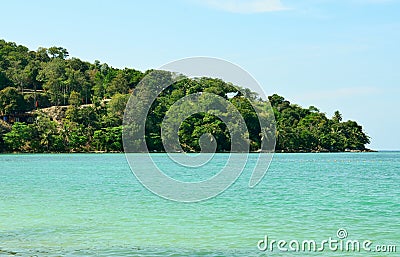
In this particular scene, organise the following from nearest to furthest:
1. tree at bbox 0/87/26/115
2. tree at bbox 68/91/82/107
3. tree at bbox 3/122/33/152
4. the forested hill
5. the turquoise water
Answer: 1. the turquoise water
2. tree at bbox 3/122/33/152
3. the forested hill
4. tree at bbox 0/87/26/115
5. tree at bbox 68/91/82/107

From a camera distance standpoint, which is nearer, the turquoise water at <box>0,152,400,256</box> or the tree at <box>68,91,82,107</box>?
the turquoise water at <box>0,152,400,256</box>

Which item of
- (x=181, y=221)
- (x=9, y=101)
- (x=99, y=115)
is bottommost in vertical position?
(x=181, y=221)

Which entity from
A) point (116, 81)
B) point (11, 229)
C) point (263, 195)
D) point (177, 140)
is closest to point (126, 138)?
point (177, 140)

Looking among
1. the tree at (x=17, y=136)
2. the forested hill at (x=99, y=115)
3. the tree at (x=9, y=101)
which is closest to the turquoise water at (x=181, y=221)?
the tree at (x=17, y=136)

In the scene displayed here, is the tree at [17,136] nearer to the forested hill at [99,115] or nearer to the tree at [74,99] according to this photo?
the forested hill at [99,115]

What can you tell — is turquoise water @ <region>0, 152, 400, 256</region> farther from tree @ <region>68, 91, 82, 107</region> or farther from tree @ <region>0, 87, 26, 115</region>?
tree @ <region>68, 91, 82, 107</region>

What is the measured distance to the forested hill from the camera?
10438 cm

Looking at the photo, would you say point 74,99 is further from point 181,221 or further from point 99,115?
point 181,221

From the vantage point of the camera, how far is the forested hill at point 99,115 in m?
104

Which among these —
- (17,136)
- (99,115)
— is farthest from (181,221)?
(99,115)

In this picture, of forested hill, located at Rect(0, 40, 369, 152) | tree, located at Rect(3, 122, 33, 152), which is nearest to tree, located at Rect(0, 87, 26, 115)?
forested hill, located at Rect(0, 40, 369, 152)

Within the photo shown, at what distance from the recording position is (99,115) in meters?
113

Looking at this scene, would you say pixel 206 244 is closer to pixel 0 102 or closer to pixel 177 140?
pixel 177 140

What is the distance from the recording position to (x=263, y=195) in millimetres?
29391
